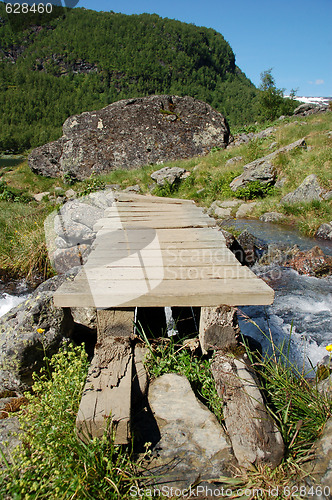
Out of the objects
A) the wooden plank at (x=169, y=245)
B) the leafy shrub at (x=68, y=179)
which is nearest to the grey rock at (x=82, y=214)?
the wooden plank at (x=169, y=245)

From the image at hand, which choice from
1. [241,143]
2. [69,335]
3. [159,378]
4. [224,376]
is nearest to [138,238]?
[69,335]

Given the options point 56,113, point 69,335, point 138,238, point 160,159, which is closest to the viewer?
point 69,335

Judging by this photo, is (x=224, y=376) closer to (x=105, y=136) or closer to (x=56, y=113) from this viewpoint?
(x=105, y=136)

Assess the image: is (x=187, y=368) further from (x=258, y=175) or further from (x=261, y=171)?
(x=261, y=171)

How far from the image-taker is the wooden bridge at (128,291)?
71.2 inches

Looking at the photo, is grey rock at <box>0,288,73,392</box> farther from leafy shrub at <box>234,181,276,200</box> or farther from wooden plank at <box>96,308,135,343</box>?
→ leafy shrub at <box>234,181,276,200</box>

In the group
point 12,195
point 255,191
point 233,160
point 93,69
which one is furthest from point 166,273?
point 93,69

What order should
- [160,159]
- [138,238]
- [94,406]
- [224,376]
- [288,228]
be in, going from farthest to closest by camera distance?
[160,159] → [288,228] → [138,238] → [224,376] → [94,406]

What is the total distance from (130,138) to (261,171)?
703cm

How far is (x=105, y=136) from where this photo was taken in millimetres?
15094

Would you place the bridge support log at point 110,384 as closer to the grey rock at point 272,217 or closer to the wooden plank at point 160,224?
the wooden plank at point 160,224

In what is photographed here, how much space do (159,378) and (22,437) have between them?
97 cm

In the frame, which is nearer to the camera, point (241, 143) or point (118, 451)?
point (118, 451)

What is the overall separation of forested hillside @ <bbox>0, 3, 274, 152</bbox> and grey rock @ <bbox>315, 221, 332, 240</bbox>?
195 feet
